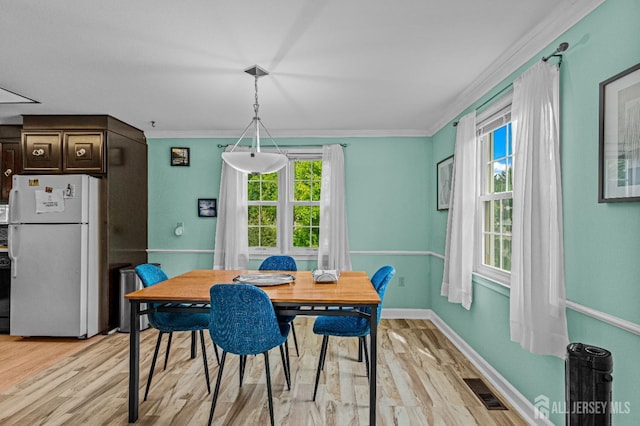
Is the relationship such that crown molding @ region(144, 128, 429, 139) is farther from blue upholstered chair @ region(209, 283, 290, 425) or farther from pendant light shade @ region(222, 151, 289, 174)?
blue upholstered chair @ region(209, 283, 290, 425)

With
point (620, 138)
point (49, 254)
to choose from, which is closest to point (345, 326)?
point (620, 138)

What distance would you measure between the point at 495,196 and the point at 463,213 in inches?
13.6

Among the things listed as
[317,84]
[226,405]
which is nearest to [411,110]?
[317,84]

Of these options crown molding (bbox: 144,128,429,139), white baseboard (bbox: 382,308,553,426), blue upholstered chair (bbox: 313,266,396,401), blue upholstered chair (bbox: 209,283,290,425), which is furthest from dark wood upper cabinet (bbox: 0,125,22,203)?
white baseboard (bbox: 382,308,553,426)

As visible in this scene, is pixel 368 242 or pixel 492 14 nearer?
pixel 492 14

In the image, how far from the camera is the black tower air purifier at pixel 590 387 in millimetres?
1412

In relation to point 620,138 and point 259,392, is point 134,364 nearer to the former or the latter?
point 259,392

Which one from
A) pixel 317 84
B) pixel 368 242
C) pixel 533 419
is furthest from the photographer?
pixel 368 242

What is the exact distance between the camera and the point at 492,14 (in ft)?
7.11

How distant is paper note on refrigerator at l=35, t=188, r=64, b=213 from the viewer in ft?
13.6

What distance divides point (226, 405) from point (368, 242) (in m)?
2.88

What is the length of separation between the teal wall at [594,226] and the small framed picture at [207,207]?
3.90 m

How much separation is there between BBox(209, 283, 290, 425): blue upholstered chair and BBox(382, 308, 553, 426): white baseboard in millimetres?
1634

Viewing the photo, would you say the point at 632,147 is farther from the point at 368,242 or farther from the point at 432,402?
the point at 368,242
